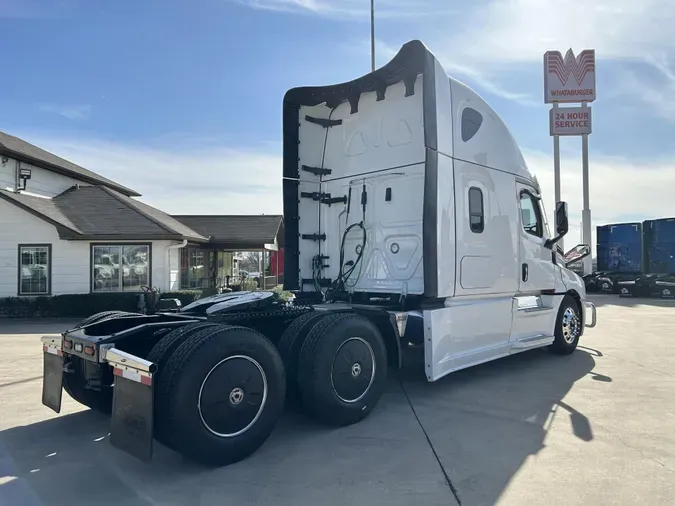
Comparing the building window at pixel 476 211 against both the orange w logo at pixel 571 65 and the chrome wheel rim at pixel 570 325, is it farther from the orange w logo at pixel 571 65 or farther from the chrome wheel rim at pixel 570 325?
the orange w logo at pixel 571 65

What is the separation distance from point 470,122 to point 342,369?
3.41 metres

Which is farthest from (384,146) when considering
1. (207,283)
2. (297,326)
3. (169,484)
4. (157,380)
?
(207,283)

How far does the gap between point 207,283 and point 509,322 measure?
54.5ft

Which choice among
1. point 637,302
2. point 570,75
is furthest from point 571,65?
point 637,302

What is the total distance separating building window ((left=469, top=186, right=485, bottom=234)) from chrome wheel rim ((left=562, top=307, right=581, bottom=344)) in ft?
10.1

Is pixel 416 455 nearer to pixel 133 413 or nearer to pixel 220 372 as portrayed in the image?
pixel 220 372

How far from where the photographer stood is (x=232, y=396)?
3.84m

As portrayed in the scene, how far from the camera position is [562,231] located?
7.23 meters

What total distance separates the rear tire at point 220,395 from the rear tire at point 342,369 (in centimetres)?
36

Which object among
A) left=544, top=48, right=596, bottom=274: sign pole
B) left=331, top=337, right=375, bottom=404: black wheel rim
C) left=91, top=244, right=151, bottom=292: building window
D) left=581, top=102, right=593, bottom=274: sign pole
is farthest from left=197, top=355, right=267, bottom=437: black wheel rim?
left=581, top=102, right=593, bottom=274: sign pole

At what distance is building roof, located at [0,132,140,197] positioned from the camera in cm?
1703

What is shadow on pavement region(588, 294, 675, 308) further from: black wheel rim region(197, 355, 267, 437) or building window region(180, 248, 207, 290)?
black wheel rim region(197, 355, 267, 437)

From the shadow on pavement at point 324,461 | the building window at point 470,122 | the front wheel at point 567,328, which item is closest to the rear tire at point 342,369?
the shadow on pavement at point 324,461

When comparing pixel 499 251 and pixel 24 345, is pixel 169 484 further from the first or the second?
pixel 24 345
